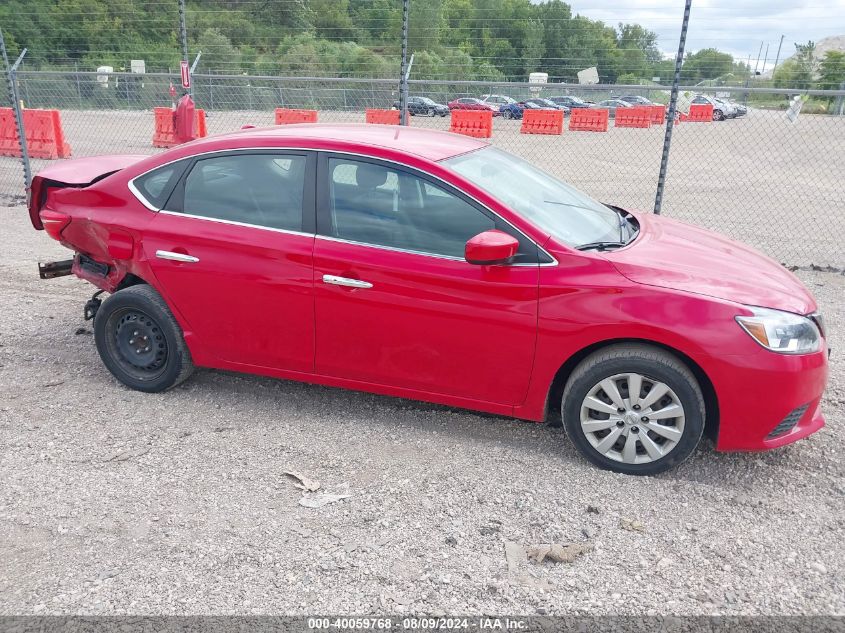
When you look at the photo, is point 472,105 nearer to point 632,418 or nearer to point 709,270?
point 709,270

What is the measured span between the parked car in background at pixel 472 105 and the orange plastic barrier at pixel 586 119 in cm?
620

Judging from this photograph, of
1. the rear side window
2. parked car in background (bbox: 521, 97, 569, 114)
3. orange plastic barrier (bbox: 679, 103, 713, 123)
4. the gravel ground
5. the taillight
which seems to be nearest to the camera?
the gravel ground

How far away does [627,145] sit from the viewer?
74.6ft

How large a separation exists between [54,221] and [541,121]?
2185cm

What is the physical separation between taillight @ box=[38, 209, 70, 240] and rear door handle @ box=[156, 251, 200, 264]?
837 millimetres

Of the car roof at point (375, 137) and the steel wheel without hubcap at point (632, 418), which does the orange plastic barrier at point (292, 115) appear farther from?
the steel wheel without hubcap at point (632, 418)

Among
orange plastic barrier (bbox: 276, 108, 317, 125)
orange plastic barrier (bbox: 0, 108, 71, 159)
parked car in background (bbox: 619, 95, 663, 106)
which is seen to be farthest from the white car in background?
orange plastic barrier (bbox: 0, 108, 71, 159)

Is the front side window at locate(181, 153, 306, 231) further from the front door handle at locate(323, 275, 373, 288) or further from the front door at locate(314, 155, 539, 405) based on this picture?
the front door handle at locate(323, 275, 373, 288)

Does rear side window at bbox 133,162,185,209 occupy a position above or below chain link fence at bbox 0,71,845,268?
above

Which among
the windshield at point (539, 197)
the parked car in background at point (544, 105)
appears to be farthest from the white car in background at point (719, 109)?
the windshield at point (539, 197)

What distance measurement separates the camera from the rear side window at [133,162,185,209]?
4445 mm

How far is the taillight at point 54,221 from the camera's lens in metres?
4.73

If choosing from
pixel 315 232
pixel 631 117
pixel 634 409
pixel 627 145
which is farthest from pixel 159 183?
pixel 631 117

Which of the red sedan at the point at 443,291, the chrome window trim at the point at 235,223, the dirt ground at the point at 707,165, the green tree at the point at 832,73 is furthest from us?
the green tree at the point at 832,73
